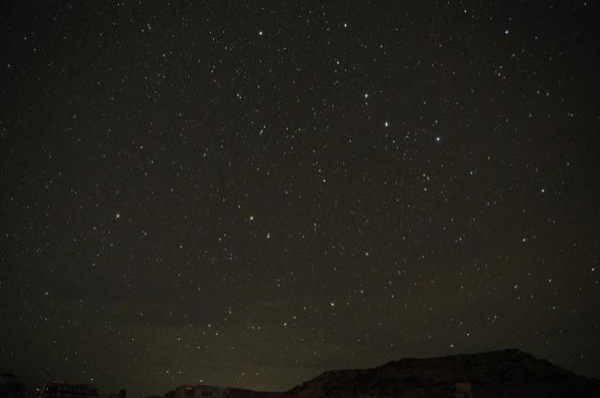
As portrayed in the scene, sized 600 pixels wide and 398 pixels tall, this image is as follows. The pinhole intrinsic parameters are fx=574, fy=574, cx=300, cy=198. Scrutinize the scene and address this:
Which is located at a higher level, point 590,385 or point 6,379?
point 6,379

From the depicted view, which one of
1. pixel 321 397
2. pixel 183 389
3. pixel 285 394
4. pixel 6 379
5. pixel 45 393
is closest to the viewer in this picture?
pixel 45 393

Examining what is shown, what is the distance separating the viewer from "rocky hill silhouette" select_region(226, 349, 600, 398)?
50.3 metres

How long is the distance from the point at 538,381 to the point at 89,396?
38.7 metres

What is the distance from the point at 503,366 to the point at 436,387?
21.8 feet

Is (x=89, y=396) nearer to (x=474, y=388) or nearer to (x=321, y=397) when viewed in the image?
(x=321, y=397)

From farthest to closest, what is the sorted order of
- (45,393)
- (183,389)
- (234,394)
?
(234,394) < (183,389) < (45,393)

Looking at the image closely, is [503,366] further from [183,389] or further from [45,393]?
[45,393]

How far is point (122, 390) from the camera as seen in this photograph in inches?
2158

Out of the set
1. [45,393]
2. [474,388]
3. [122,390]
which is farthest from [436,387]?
[45,393]

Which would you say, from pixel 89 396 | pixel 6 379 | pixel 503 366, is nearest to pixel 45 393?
pixel 89 396

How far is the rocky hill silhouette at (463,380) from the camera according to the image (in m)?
50.3

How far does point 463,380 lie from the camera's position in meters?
54.2

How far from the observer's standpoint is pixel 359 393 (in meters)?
61.1

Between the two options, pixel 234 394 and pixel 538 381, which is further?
pixel 234 394
